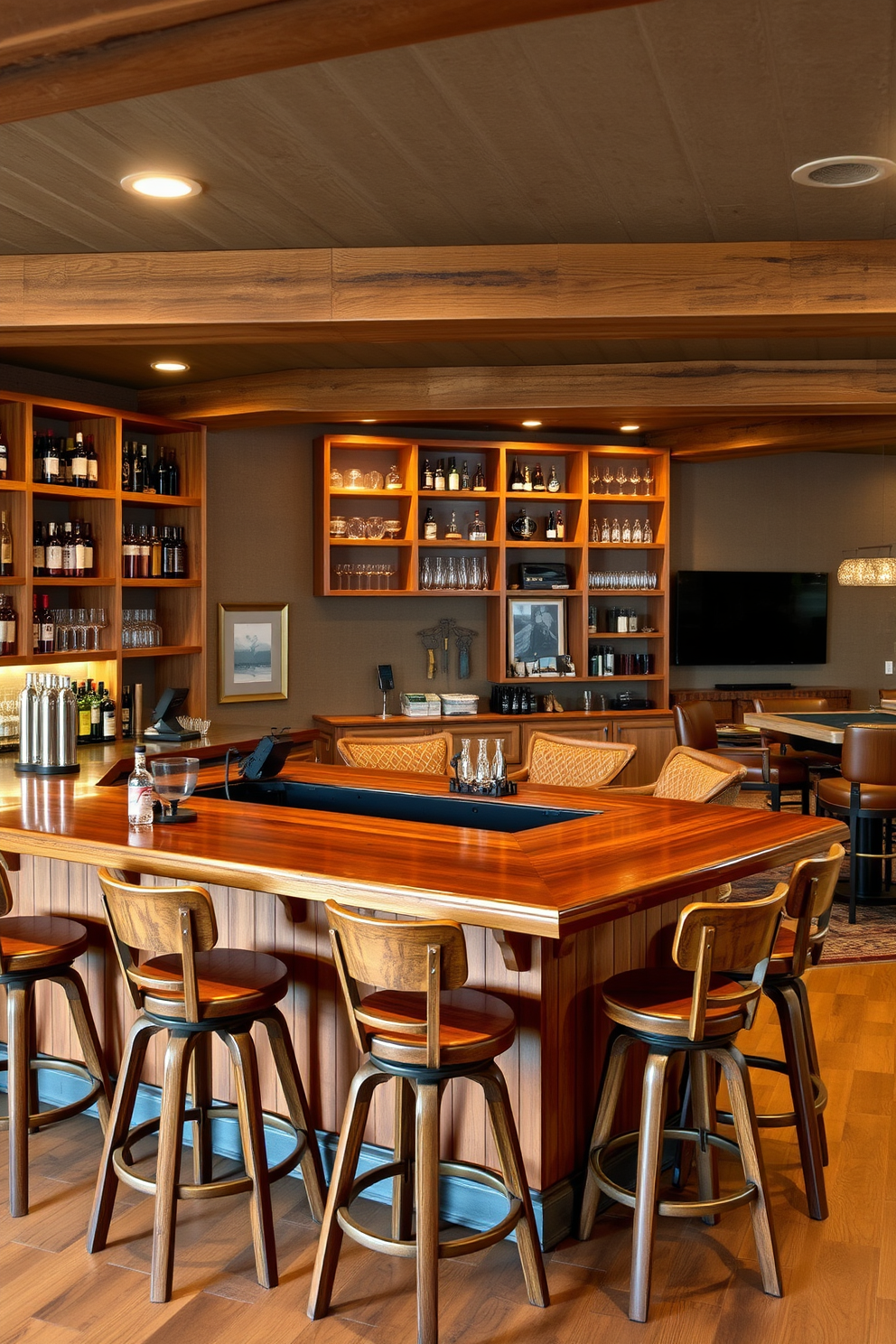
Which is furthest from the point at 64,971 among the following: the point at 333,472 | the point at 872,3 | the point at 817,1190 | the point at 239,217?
the point at 333,472

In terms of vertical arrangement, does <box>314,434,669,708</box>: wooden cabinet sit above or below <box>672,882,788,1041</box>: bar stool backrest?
above

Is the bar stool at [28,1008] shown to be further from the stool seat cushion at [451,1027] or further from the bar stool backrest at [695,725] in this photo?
the bar stool backrest at [695,725]

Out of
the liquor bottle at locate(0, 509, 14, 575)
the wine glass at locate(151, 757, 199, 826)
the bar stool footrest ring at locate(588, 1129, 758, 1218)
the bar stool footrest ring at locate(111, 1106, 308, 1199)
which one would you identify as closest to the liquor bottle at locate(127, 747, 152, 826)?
the wine glass at locate(151, 757, 199, 826)

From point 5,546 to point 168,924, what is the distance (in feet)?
10.7

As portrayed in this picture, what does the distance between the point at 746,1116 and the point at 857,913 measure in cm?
386

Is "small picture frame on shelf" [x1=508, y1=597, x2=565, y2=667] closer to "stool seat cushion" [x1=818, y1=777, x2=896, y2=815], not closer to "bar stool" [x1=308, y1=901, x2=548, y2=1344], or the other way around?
"stool seat cushion" [x1=818, y1=777, x2=896, y2=815]

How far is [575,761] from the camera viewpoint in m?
5.05

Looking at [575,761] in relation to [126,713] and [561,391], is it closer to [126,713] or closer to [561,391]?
[561,391]

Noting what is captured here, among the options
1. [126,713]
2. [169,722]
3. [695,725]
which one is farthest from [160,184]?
[695,725]

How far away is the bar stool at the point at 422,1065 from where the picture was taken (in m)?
2.49

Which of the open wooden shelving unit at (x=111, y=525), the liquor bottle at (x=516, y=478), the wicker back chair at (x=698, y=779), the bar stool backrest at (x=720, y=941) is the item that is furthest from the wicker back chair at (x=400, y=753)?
the liquor bottle at (x=516, y=478)

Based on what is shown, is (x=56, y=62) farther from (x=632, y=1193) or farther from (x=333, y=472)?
(x=333, y=472)

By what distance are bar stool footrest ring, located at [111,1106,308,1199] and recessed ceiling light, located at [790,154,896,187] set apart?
9.89ft

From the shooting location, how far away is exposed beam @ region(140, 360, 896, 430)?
6.18 meters
